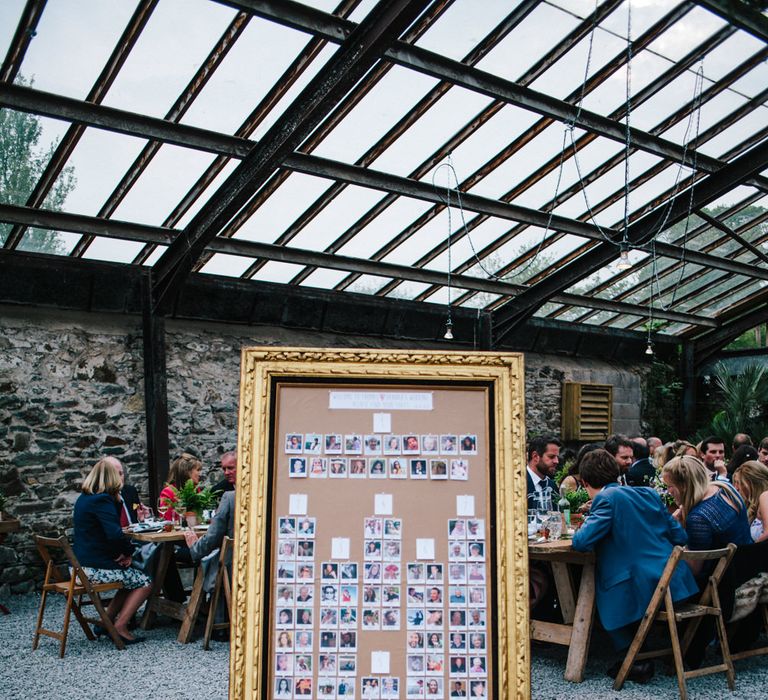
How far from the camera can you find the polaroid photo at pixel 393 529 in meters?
2.22

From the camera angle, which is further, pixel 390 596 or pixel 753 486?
pixel 753 486

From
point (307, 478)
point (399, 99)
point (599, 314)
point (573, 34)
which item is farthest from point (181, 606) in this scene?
point (599, 314)

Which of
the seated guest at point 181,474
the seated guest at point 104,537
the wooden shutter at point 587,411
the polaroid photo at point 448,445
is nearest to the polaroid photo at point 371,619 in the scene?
the polaroid photo at point 448,445

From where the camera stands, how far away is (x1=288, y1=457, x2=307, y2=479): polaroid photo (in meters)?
2.25

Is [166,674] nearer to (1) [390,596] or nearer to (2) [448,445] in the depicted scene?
(1) [390,596]

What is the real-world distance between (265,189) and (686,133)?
447cm

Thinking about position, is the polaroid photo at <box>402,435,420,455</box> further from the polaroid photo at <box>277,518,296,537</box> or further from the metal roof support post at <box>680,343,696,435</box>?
the metal roof support post at <box>680,343,696,435</box>

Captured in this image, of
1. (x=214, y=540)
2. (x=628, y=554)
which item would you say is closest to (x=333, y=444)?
(x=628, y=554)

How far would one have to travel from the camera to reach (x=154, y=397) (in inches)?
303

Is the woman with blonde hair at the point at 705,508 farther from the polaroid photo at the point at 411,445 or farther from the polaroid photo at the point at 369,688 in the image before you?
the polaroid photo at the point at 369,688

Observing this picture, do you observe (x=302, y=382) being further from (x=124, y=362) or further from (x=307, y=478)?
(x=124, y=362)

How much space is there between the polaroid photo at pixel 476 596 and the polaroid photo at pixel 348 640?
348mm

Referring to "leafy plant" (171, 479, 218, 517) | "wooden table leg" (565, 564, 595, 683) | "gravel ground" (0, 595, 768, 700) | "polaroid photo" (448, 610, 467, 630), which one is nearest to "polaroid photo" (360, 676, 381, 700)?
"polaroid photo" (448, 610, 467, 630)

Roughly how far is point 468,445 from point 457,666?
0.63 meters
